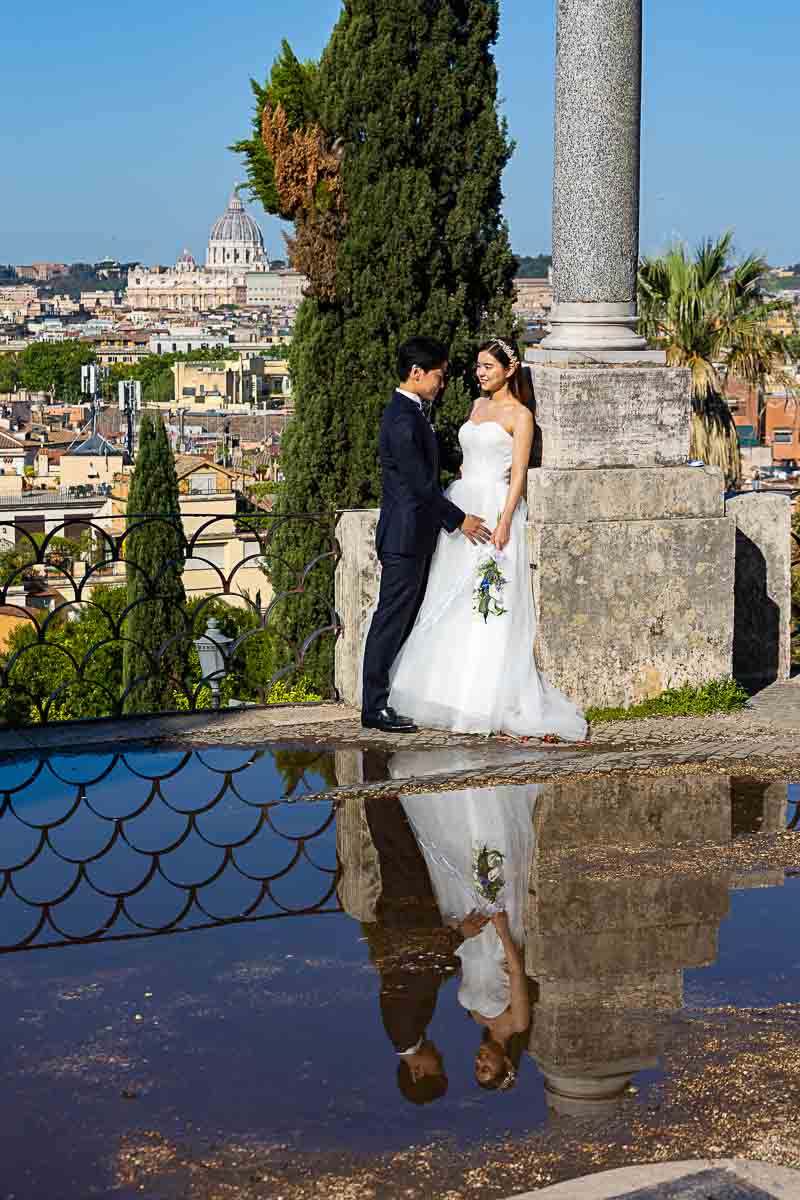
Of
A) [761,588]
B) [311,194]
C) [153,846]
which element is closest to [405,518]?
[761,588]

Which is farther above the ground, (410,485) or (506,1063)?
(410,485)

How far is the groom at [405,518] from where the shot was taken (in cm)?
629

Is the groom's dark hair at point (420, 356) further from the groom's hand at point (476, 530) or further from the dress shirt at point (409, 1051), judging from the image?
the dress shirt at point (409, 1051)

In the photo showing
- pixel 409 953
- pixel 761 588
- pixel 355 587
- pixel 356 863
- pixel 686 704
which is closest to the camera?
pixel 409 953

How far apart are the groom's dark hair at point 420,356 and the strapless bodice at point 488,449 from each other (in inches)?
10.1

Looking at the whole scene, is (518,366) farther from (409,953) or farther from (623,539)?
(409,953)

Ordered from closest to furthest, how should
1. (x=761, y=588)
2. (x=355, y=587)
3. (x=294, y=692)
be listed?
(x=355, y=587)
(x=761, y=588)
(x=294, y=692)

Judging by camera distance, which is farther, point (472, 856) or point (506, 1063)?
point (472, 856)

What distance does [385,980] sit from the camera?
3881 mm

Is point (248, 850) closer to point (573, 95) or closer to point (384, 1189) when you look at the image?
point (384, 1189)

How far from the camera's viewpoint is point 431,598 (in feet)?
21.2

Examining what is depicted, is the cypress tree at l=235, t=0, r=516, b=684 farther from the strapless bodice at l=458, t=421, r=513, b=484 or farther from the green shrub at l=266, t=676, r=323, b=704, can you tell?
the strapless bodice at l=458, t=421, r=513, b=484

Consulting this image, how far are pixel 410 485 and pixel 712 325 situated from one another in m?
12.0

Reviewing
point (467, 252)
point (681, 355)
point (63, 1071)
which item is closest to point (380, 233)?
point (467, 252)
